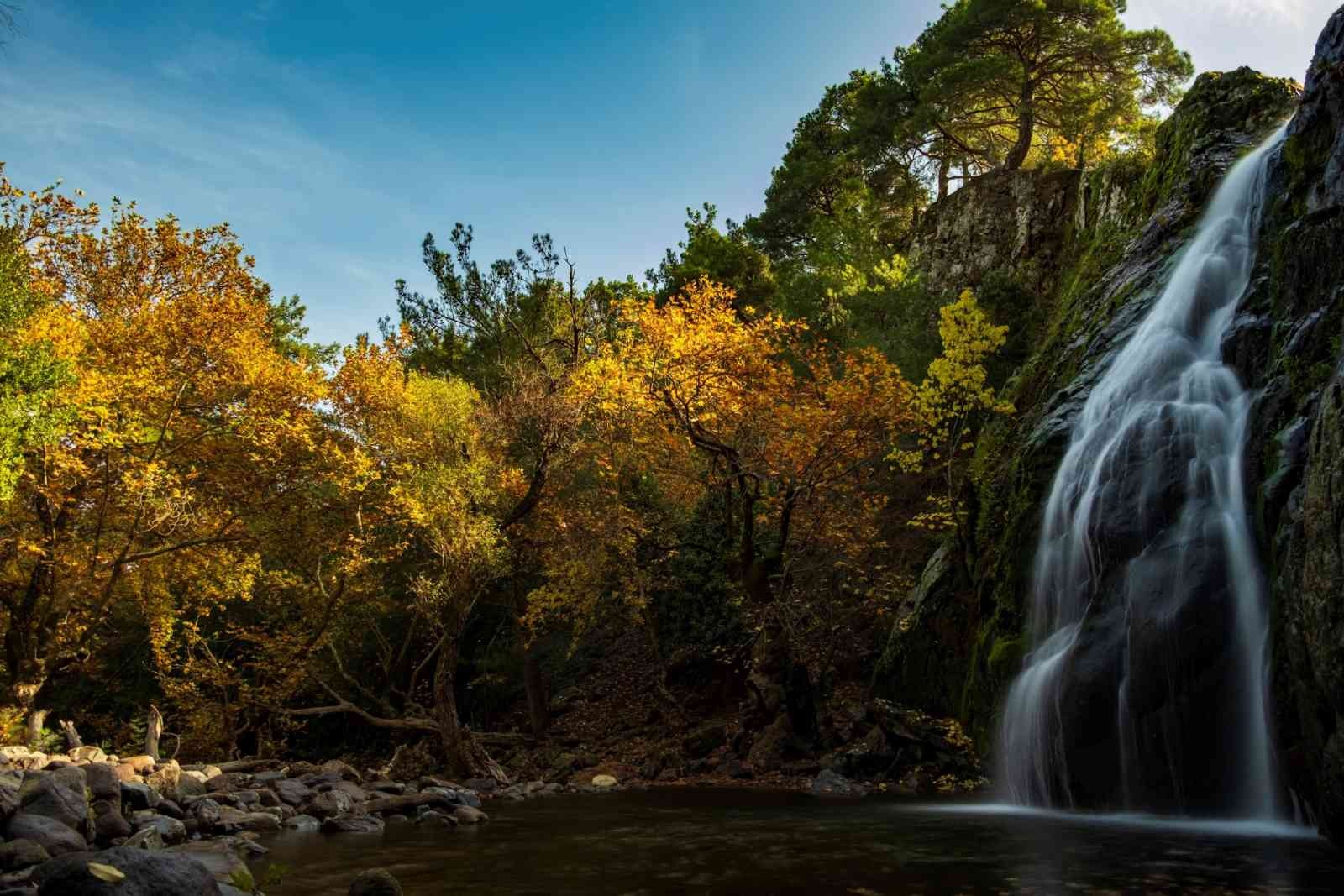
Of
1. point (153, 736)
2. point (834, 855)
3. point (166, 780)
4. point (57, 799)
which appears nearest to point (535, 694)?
point (153, 736)

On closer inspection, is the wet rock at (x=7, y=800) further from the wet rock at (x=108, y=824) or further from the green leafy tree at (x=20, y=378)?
the green leafy tree at (x=20, y=378)

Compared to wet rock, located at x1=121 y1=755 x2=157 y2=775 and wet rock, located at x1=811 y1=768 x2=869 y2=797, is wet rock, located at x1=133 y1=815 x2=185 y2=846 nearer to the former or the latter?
wet rock, located at x1=121 y1=755 x2=157 y2=775

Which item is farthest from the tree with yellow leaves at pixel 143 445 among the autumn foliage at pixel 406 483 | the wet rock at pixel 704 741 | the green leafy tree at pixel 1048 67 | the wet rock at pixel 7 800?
the green leafy tree at pixel 1048 67

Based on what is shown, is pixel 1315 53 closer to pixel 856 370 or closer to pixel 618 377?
pixel 856 370

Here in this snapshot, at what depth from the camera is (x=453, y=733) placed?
1933 centimetres

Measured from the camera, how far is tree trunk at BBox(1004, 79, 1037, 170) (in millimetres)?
30297

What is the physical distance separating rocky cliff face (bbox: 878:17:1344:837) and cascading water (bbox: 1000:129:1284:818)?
382 mm

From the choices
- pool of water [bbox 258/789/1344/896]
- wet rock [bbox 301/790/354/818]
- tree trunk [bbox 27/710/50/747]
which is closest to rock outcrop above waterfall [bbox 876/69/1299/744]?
pool of water [bbox 258/789/1344/896]

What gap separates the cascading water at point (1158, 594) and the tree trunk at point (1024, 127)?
56.5 feet

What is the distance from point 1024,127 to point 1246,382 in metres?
22.2

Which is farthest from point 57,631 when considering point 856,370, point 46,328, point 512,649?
point 856,370

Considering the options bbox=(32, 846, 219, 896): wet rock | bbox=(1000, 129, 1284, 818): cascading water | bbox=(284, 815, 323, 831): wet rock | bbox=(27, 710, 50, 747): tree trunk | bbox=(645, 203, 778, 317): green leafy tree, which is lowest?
bbox=(284, 815, 323, 831): wet rock

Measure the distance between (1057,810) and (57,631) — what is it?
1820 centimetres

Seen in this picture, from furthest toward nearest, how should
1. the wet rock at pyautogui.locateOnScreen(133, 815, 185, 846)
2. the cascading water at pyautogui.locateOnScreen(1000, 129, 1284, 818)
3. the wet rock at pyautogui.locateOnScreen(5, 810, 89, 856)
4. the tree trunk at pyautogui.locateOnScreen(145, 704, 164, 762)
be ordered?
the tree trunk at pyautogui.locateOnScreen(145, 704, 164, 762), the wet rock at pyautogui.locateOnScreen(133, 815, 185, 846), the cascading water at pyautogui.locateOnScreen(1000, 129, 1284, 818), the wet rock at pyautogui.locateOnScreen(5, 810, 89, 856)
